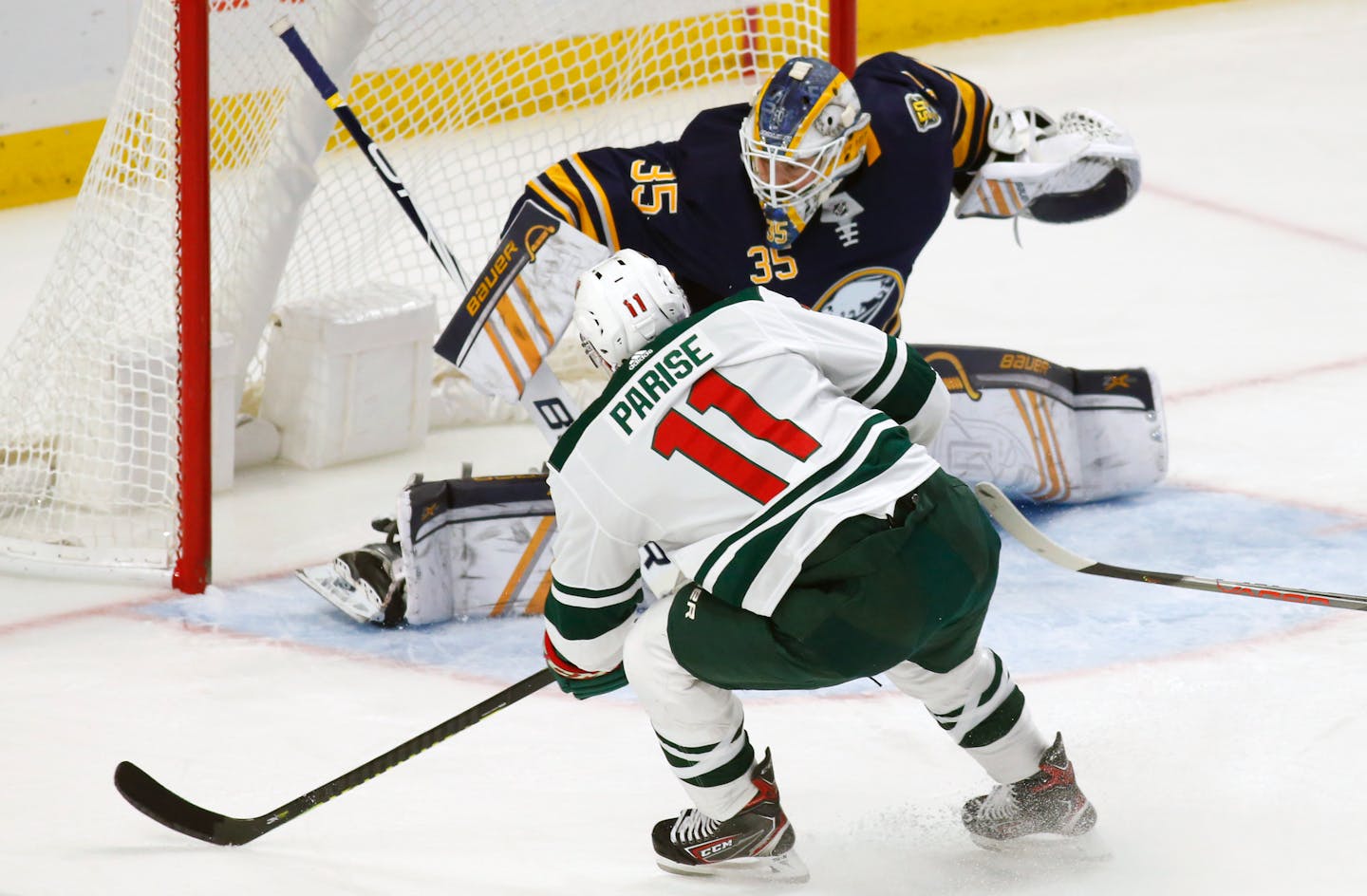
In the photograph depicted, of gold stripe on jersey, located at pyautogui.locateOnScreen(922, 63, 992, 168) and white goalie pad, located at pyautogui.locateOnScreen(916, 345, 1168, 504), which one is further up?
gold stripe on jersey, located at pyautogui.locateOnScreen(922, 63, 992, 168)

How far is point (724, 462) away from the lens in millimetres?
2238

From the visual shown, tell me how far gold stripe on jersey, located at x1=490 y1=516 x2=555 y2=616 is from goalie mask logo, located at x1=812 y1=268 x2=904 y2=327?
1.94 feet

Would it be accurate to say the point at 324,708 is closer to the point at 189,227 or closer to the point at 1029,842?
the point at 189,227

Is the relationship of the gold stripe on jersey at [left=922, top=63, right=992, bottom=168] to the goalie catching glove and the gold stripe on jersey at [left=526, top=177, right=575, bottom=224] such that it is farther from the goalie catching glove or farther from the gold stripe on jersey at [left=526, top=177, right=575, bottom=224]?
the gold stripe on jersey at [left=526, top=177, right=575, bottom=224]

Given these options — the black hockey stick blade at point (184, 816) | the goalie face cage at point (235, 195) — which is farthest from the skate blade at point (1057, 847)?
the goalie face cage at point (235, 195)

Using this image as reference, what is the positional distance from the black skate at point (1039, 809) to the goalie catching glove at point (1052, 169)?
1303 mm

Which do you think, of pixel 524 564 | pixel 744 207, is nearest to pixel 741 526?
pixel 744 207

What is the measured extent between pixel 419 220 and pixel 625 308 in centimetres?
120

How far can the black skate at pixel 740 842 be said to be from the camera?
8.05 feet

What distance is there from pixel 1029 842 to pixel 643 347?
834 mm

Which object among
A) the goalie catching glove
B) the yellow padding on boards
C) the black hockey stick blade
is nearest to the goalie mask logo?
the goalie catching glove

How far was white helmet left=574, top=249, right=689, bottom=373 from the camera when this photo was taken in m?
2.30

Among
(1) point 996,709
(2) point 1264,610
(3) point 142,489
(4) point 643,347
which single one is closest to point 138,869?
(4) point 643,347

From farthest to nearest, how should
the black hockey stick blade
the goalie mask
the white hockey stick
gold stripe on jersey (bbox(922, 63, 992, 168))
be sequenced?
gold stripe on jersey (bbox(922, 63, 992, 168)) < the white hockey stick < the goalie mask < the black hockey stick blade
